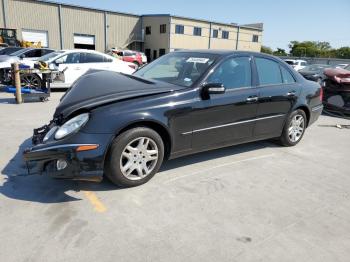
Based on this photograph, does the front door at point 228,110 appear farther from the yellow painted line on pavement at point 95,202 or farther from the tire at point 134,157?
the yellow painted line on pavement at point 95,202

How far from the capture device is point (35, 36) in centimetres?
3725

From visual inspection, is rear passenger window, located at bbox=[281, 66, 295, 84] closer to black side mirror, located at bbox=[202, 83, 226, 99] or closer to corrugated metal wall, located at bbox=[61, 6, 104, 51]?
black side mirror, located at bbox=[202, 83, 226, 99]

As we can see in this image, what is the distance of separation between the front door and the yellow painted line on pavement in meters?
1.37

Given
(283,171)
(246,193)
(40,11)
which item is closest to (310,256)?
(246,193)

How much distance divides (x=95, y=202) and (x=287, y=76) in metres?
3.65

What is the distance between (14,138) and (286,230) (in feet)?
14.4

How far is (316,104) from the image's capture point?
5660mm

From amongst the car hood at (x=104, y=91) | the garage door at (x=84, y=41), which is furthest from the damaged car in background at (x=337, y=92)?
the garage door at (x=84, y=41)

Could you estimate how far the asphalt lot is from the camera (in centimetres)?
252

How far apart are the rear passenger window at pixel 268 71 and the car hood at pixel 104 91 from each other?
1480 mm

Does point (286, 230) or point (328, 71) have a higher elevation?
point (328, 71)

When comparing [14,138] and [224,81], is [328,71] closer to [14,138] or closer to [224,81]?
[224,81]

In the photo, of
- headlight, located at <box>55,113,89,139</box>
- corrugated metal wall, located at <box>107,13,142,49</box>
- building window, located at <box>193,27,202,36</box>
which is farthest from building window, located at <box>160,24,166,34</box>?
headlight, located at <box>55,113,89,139</box>

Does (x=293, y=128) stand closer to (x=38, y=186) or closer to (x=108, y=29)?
(x=38, y=186)
